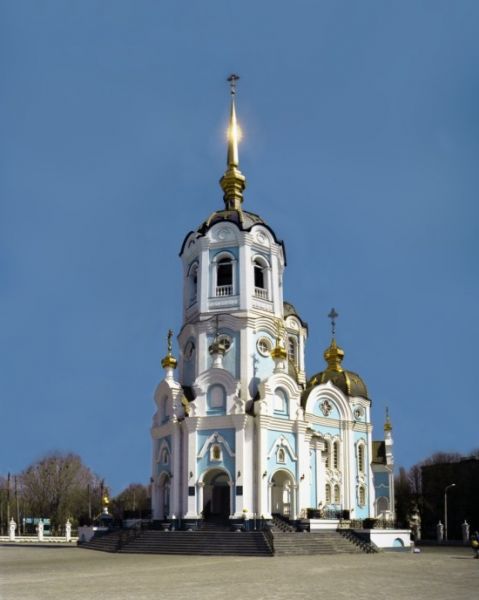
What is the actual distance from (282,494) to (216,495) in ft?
10.8

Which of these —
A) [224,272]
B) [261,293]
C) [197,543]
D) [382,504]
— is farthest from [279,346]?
[382,504]

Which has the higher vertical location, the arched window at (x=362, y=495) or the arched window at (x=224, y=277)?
the arched window at (x=224, y=277)

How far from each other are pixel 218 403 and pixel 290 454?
13.9ft

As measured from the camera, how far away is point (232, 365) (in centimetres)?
3809

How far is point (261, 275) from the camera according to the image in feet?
135

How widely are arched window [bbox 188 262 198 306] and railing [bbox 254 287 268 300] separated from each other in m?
3.41

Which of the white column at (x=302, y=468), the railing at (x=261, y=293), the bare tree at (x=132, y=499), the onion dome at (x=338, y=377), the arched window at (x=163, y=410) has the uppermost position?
the railing at (x=261, y=293)

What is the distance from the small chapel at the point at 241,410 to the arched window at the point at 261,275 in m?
0.06

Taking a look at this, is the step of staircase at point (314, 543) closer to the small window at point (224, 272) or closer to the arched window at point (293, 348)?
the small window at point (224, 272)

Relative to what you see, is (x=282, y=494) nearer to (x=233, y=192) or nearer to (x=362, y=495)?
(x=362, y=495)

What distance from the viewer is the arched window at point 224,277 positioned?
39781 mm

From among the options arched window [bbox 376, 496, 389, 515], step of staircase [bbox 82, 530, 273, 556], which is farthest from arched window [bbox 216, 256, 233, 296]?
arched window [bbox 376, 496, 389, 515]

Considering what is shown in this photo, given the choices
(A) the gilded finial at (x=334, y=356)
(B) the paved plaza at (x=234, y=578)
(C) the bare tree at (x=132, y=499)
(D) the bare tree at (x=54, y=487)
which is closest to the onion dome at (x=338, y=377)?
(A) the gilded finial at (x=334, y=356)

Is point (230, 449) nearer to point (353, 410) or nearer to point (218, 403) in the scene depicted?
point (218, 403)
